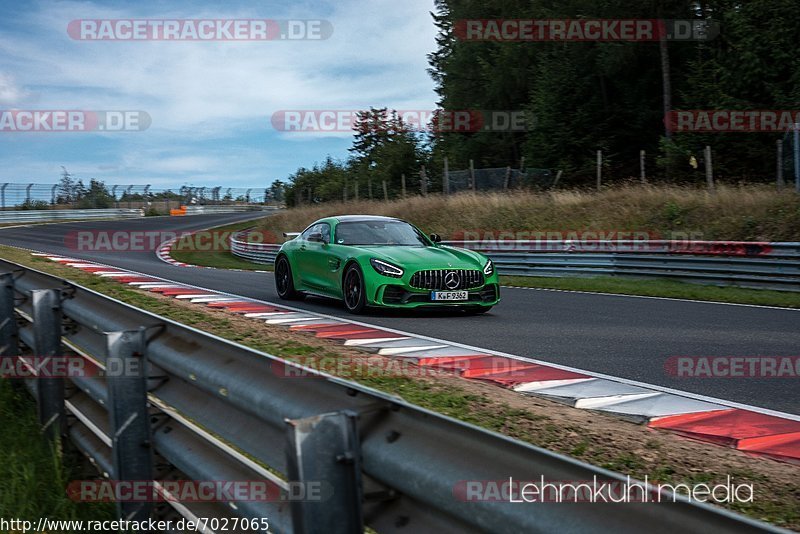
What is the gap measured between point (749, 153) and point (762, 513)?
3074 cm

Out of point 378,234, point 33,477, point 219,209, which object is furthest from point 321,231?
point 219,209

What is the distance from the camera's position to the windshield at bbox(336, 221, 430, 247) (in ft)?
38.1

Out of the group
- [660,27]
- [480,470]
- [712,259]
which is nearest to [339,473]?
[480,470]

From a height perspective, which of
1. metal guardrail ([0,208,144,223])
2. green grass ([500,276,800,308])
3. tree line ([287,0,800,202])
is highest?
tree line ([287,0,800,202])

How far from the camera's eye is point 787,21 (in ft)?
102

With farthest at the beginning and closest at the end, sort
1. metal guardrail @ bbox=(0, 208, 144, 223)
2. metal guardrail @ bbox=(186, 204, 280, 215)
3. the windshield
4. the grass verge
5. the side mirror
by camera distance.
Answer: metal guardrail @ bbox=(186, 204, 280, 215)
metal guardrail @ bbox=(0, 208, 144, 223)
the grass verge
the side mirror
the windshield

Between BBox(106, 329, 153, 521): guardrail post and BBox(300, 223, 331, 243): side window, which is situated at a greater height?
BBox(300, 223, 331, 243): side window

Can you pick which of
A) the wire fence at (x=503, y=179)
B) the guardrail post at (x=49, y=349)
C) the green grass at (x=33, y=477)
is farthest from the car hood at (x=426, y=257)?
the wire fence at (x=503, y=179)

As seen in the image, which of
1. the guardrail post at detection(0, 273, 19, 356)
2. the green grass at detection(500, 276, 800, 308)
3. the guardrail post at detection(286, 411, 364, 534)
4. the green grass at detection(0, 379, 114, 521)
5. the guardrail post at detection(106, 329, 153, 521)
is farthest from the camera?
the green grass at detection(500, 276, 800, 308)

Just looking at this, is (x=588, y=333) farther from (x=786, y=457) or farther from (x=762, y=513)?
(x=762, y=513)

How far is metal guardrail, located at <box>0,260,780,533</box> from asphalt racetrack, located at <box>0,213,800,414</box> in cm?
408

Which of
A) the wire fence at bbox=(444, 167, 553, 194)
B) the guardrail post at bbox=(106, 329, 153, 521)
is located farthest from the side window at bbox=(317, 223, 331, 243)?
the wire fence at bbox=(444, 167, 553, 194)

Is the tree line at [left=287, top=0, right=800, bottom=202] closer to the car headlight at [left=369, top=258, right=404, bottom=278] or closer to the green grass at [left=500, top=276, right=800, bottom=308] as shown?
the green grass at [left=500, top=276, right=800, bottom=308]

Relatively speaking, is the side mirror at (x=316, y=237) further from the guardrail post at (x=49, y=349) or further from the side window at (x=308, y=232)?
the guardrail post at (x=49, y=349)
